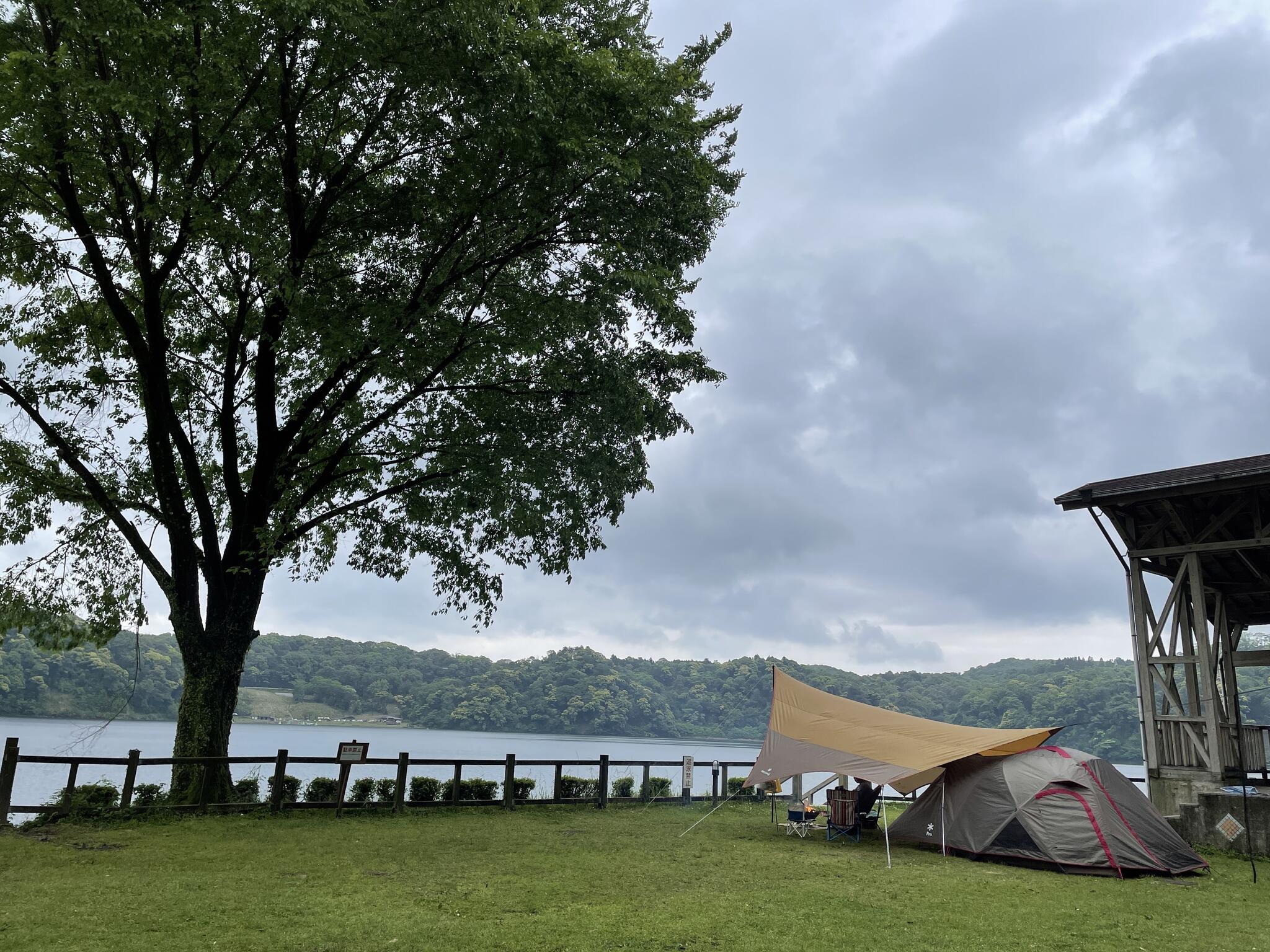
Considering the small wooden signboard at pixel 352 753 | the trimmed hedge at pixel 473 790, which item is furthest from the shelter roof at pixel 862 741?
the small wooden signboard at pixel 352 753

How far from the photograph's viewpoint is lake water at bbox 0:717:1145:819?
101ft

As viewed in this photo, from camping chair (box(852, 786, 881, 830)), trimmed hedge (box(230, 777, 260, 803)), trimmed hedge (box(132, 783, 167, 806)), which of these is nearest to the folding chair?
camping chair (box(852, 786, 881, 830))

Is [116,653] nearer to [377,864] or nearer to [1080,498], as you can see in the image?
[377,864]

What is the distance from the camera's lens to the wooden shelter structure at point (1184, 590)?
12867 mm

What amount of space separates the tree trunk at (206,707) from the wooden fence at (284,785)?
237 mm

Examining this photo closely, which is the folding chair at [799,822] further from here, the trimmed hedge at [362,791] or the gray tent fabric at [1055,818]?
the trimmed hedge at [362,791]

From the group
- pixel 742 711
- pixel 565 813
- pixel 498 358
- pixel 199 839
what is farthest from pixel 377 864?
pixel 742 711

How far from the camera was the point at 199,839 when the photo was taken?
1041 centimetres

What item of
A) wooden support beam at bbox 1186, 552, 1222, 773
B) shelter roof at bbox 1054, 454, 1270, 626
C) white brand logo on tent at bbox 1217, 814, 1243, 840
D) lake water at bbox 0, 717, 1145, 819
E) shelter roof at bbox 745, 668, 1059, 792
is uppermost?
shelter roof at bbox 1054, 454, 1270, 626

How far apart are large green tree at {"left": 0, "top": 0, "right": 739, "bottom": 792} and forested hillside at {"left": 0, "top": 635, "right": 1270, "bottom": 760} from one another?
30186 mm

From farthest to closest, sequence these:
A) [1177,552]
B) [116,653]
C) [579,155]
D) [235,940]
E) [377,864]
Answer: [116,653] < [1177,552] < [579,155] < [377,864] < [235,940]

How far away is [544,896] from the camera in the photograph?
7758mm

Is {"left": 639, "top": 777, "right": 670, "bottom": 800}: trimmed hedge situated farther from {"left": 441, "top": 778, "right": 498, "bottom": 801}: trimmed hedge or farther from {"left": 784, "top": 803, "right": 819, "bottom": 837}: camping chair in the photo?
{"left": 784, "top": 803, "right": 819, "bottom": 837}: camping chair

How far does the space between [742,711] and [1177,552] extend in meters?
62.4
